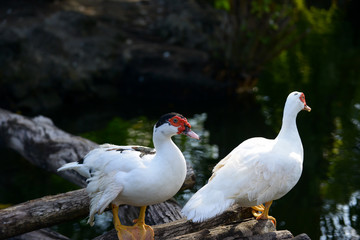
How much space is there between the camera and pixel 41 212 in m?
3.56

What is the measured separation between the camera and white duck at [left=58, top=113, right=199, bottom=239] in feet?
10.5

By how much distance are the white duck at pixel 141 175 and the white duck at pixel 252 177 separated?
216 millimetres

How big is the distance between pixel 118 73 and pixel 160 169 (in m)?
5.93

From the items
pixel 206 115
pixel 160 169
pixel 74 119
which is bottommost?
pixel 74 119

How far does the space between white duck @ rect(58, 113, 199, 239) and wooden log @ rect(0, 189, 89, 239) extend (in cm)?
36

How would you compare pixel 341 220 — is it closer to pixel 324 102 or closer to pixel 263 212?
pixel 263 212

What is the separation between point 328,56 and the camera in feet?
34.6

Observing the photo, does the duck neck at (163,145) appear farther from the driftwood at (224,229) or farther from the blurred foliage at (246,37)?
the blurred foliage at (246,37)

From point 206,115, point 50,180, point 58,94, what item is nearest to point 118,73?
point 58,94

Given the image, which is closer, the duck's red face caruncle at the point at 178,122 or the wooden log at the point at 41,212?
the duck's red face caruncle at the point at 178,122

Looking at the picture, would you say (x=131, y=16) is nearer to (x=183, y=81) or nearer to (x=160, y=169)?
(x=183, y=81)

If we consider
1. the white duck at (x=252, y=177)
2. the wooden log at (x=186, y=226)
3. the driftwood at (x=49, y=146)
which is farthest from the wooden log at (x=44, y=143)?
the white duck at (x=252, y=177)

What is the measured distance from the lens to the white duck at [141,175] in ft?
10.5

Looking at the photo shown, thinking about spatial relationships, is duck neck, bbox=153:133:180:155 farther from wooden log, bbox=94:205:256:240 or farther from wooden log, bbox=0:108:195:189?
wooden log, bbox=0:108:195:189
